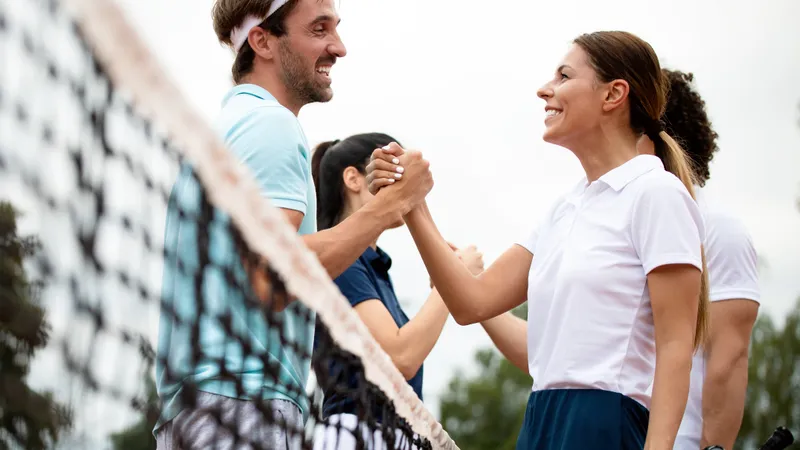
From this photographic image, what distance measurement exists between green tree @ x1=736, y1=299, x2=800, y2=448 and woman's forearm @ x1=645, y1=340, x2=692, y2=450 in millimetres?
39686

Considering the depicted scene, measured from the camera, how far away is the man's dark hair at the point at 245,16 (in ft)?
12.2

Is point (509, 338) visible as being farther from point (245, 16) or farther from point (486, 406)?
A: point (486, 406)

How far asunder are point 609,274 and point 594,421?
0.44 m

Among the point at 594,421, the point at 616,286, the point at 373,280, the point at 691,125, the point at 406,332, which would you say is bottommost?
the point at 594,421

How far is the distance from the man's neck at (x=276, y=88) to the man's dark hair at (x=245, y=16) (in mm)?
75

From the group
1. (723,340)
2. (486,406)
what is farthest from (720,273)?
(486,406)

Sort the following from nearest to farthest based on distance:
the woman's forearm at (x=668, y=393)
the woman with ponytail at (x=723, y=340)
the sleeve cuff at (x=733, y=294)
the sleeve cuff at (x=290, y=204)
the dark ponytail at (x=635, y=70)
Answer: the woman's forearm at (x=668, y=393) → the sleeve cuff at (x=290, y=204) → the dark ponytail at (x=635, y=70) → the woman with ponytail at (x=723, y=340) → the sleeve cuff at (x=733, y=294)

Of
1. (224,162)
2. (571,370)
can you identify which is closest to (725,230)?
(571,370)

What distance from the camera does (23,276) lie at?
160cm

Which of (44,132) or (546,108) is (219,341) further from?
(546,108)

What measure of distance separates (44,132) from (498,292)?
7.72 ft

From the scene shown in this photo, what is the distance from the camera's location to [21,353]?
63.6 inches

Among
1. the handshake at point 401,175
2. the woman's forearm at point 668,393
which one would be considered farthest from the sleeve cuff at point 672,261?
the handshake at point 401,175

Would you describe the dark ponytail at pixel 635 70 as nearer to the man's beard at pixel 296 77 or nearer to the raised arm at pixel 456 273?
the raised arm at pixel 456 273
